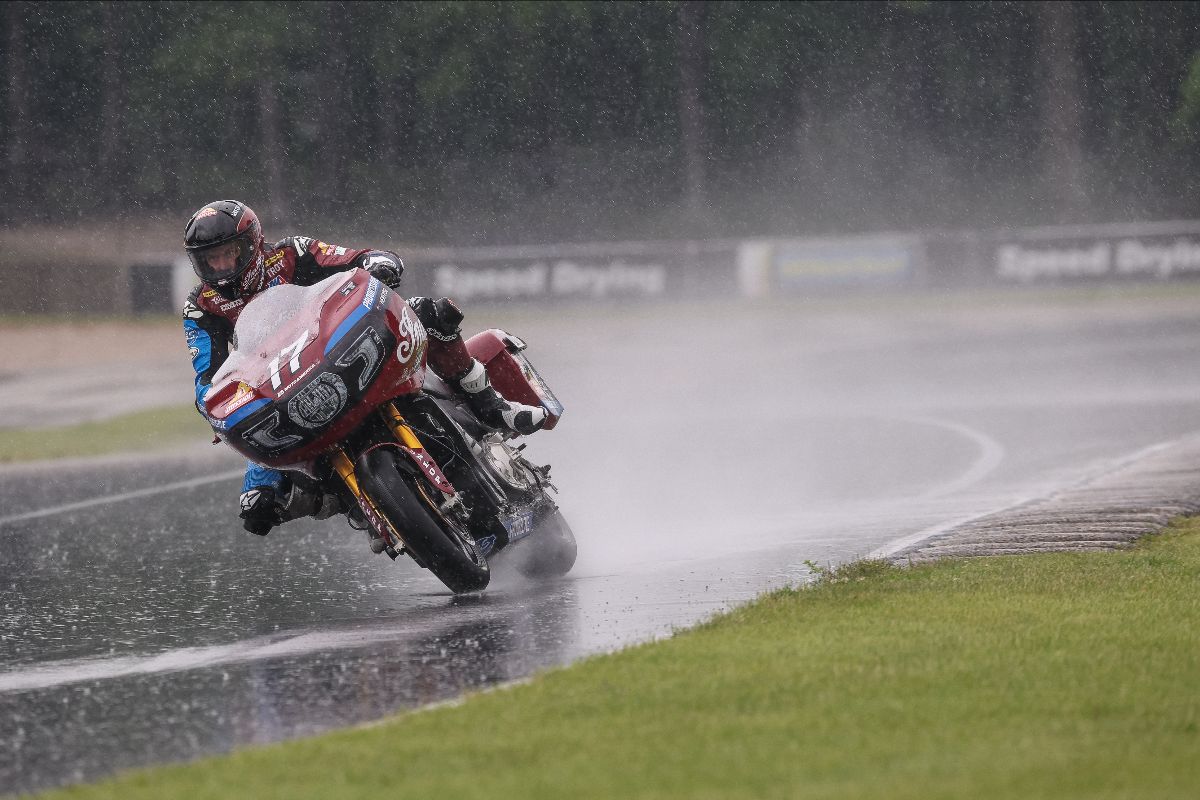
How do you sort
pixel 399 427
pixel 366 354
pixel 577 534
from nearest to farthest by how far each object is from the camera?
pixel 366 354, pixel 399 427, pixel 577 534

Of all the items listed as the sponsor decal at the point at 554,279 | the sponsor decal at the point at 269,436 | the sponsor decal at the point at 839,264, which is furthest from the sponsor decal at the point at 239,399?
the sponsor decal at the point at 839,264

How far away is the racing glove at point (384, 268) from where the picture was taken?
28.1 feet

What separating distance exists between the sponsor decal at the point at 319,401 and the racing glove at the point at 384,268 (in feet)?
3.01

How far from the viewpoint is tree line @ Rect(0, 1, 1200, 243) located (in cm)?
5272

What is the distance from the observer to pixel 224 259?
8.20m

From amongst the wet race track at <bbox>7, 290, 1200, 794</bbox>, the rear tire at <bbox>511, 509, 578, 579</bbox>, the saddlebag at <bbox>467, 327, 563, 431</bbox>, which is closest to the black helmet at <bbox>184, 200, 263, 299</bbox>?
the saddlebag at <bbox>467, 327, 563, 431</bbox>

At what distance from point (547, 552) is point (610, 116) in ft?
158

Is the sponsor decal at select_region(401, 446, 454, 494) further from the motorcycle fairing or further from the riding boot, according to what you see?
the riding boot


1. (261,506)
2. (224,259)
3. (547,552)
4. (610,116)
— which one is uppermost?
(610,116)

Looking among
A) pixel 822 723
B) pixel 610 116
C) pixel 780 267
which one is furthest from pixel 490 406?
pixel 610 116

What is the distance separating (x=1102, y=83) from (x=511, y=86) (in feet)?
59.7

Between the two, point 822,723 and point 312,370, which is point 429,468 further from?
point 822,723

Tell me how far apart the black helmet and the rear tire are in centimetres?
203

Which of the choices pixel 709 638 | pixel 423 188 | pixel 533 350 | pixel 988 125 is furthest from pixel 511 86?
pixel 709 638
